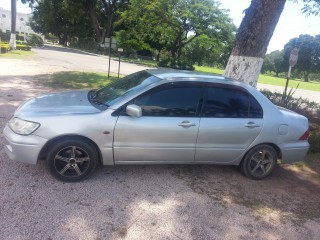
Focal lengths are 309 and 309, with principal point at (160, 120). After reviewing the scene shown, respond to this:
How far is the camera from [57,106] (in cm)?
429

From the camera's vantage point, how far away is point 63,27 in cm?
6025

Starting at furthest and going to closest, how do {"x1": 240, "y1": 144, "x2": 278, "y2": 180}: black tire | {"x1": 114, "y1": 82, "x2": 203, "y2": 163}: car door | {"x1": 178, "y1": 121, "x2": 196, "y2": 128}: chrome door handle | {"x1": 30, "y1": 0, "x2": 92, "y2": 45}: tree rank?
{"x1": 30, "y1": 0, "x2": 92, "y2": 45}: tree
{"x1": 240, "y1": 144, "x2": 278, "y2": 180}: black tire
{"x1": 178, "y1": 121, "x2": 196, "y2": 128}: chrome door handle
{"x1": 114, "y1": 82, "x2": 203, "y2": 163}: car door

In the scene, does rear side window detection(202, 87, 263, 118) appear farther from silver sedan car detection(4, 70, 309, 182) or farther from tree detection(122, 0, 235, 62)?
tree detection(122, 0, 235, 62)

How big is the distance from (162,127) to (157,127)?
0.23ft

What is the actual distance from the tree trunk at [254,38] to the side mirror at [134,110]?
3637mm

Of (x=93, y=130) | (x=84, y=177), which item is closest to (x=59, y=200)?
(x=84, y=177)

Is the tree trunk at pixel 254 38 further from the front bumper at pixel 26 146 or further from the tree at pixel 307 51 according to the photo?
the tree at pixel 307 51

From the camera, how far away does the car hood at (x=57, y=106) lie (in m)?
4.10

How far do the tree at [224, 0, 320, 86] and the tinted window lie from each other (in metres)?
2.83

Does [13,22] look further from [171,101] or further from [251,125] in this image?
[251,125]

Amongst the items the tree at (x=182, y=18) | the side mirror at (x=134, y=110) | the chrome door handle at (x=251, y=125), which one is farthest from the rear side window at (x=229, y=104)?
the tree at (x=182, y=18)

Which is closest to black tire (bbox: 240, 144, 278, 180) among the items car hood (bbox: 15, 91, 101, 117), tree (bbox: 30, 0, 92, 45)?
car hood (bbox: 15, 91, 101, 117)

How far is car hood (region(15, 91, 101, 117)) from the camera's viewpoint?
13.4 ft

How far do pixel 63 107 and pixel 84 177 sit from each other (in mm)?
1010
